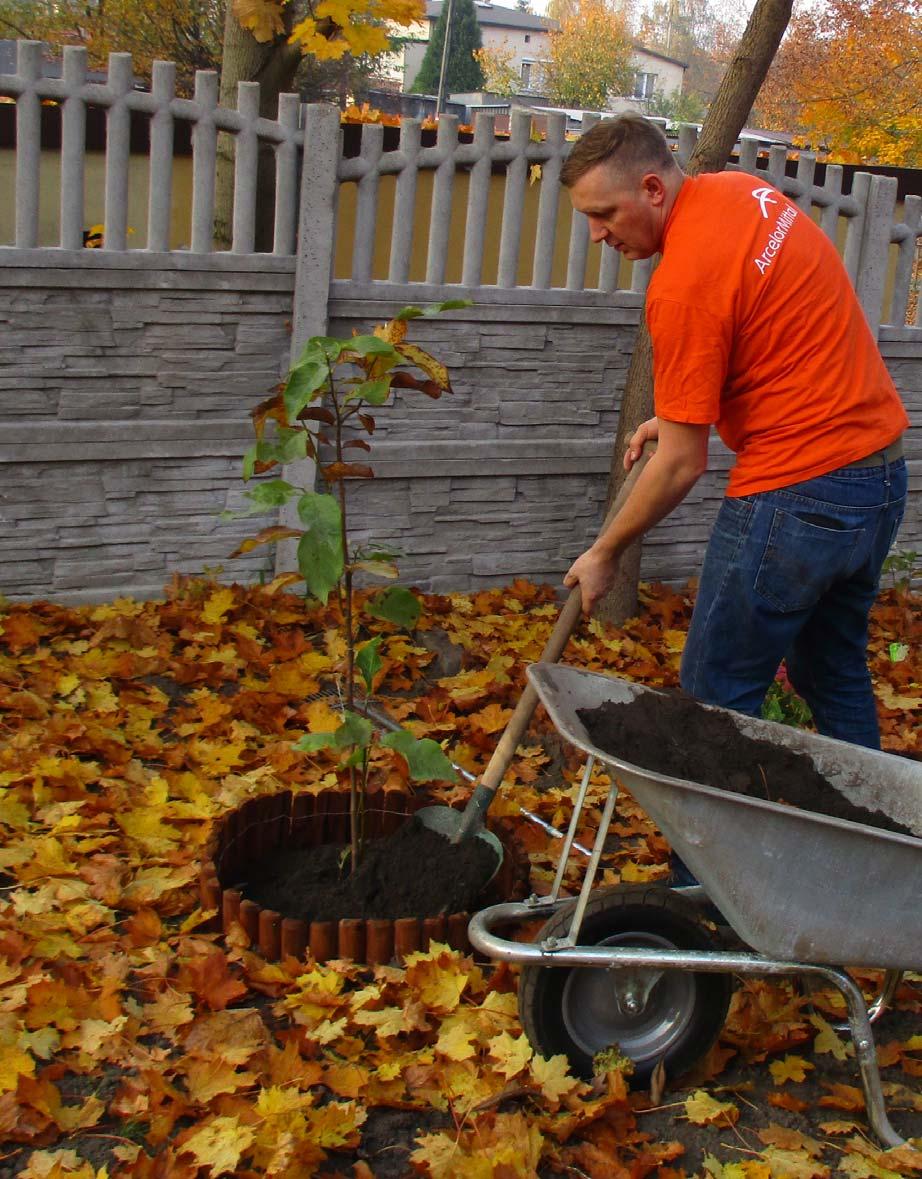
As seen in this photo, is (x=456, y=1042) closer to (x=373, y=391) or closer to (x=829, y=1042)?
(x=829, y=1042)

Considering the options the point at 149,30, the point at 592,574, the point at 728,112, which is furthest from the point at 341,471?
the point at 149,30

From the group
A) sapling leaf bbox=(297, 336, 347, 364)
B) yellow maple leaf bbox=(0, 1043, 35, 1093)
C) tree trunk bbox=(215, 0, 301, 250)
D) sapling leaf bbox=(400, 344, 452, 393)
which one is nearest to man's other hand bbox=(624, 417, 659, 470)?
sapling leaf bbox=(400, 344, 452, 393)

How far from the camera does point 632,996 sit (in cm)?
254

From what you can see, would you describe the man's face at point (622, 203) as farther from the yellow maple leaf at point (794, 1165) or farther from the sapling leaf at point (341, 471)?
the yellow maple leaf at point (794, 1165)

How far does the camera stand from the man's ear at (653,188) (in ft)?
8.52

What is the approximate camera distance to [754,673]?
2.91 meters

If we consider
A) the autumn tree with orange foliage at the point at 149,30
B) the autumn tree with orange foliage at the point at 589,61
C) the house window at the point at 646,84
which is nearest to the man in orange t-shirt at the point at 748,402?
the autumn tree with orange foliage at the point at 149,30

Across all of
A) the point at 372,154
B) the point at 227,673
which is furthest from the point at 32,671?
the point at 372,154

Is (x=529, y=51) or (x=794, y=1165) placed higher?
(x=529, y=51)

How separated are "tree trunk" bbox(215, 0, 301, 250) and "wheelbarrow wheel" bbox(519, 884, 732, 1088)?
420 centimetres

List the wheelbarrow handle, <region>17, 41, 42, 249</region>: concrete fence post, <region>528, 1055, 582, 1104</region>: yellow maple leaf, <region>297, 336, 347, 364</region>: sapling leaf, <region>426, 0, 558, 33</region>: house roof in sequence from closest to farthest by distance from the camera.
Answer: <region>528, 1055, 582, 1104</region>: yellow maple leaf → <region>297, 336, 347, 364</region>: sapling leaf → the wheelbarrow handle → <region>17, 41, 42, 249</region>: concrete fence post → <region>426, 0, 558, 33</region>: house roof

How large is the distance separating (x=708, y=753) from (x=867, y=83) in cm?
2730

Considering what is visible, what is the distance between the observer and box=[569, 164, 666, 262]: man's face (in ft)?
8.52

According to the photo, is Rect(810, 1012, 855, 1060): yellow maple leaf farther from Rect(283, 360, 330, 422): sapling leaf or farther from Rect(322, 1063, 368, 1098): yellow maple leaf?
Rect(283, 360, 330, 422): sapling leaf
